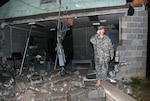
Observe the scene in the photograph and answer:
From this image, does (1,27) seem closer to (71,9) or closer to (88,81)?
(71,9)

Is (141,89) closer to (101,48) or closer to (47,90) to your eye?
(101,48)

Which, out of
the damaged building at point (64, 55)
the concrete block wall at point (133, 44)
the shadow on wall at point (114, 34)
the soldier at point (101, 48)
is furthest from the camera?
the shadow on wall at point (114, 34)

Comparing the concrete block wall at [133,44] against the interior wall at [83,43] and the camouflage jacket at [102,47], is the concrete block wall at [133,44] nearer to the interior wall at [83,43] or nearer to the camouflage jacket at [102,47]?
the camouflage jacket at [102,47]

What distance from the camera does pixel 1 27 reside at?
9664 millimetres

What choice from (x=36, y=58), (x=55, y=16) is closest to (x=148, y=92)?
(x=55, y=16)

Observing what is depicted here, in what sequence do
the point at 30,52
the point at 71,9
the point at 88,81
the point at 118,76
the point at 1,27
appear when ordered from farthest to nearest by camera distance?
the point at 30,52 < the point at 1,27 < the point at 71,9 < the point at 118,76 < the point at 88,81

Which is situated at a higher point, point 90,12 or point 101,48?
point 90,12

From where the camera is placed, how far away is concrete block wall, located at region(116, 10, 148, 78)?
7199mm

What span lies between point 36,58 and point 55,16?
11.6 feet

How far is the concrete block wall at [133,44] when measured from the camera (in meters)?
7.20

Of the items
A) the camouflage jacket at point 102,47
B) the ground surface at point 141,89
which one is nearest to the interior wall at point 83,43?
the ground surface at point 141,89

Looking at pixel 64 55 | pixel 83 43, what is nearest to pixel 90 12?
pixel 64 55

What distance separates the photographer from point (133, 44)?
728 cm

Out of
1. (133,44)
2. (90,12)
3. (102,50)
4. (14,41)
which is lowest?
(102,50)
